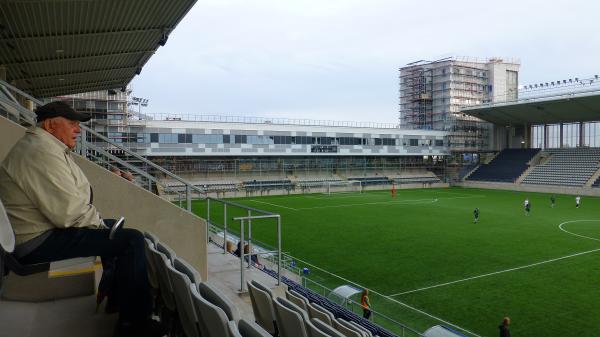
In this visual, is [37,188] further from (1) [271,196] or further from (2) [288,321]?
(1) [271,196]

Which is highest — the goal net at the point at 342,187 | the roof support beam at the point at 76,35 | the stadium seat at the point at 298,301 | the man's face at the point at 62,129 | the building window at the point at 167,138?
the roof support beam at the point at 76,35

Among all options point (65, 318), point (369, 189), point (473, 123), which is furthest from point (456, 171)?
point (65, 318)

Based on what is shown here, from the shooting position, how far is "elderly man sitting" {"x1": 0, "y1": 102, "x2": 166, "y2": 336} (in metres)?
2.90

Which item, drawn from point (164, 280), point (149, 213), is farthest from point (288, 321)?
point (149, 213)

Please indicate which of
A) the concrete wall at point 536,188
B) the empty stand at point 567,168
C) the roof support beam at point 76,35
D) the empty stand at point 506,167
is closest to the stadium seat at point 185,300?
the roof support beam at point 76,35

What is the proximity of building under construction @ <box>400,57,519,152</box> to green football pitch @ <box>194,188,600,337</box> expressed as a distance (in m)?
42.5

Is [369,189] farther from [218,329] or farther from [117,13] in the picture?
[218,329]

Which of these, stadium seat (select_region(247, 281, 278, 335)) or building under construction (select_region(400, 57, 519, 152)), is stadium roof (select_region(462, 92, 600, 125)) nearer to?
building under construction (select_region(400, 57, 519, 152))

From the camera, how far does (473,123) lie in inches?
2712

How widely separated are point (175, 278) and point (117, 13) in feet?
34.0

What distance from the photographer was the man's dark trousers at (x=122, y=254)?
3.08 metres

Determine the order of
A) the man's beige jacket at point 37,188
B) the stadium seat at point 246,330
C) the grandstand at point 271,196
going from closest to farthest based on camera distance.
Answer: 1. the stadium seat at point 246,330
2. the man's beige jacket at point 37,188
3. the grandstand at point 271,196

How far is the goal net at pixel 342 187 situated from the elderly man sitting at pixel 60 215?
163ft

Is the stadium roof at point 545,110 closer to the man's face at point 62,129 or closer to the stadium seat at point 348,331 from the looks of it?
the stadium seat at point 348,331
